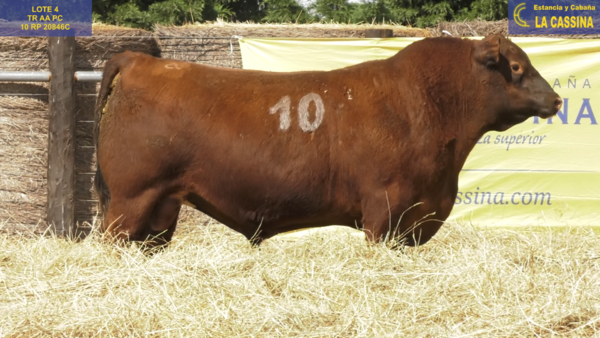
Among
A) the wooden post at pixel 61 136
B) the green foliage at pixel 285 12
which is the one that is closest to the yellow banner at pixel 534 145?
the wooden post at pixel 61 136

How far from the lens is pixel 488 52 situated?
14.9ft

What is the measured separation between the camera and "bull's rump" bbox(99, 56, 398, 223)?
4.38 metres

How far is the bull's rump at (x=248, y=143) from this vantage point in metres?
4.38

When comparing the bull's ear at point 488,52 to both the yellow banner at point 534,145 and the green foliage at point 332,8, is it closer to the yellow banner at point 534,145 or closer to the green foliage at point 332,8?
the yellow banner at point 534,145

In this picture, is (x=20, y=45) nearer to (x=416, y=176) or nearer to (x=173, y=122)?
(x=173, y=122)

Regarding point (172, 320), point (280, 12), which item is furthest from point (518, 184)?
point (280, 12)

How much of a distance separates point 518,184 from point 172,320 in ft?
13.7

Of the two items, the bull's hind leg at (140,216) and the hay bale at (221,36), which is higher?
the hay bale at (221,36)

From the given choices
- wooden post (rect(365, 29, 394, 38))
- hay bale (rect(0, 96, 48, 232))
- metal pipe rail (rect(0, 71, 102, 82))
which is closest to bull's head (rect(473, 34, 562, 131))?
wooden post (rect(365, 29, 394, 38))

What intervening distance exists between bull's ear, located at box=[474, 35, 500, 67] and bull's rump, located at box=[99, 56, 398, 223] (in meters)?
0.66

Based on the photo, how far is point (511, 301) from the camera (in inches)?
144

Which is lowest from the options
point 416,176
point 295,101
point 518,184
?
→ point 518,184

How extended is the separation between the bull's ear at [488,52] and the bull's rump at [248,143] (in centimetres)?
66

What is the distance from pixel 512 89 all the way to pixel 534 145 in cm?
227
